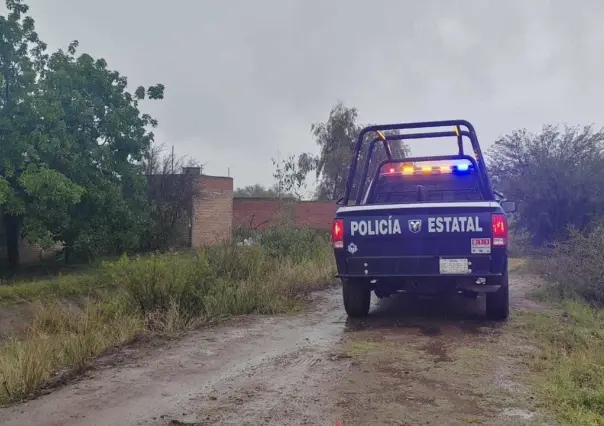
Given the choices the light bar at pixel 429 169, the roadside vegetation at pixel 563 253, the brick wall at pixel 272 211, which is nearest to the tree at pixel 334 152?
the brick wall at pixel 272 211

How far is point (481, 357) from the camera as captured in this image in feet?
17.6

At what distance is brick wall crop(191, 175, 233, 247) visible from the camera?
25062 mm

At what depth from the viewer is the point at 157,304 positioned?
24.9 ft

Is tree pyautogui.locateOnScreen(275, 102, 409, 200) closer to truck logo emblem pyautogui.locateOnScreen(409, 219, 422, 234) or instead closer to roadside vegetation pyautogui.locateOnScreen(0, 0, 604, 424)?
roadside vegetation pyautogui.locateOnScreen(0, 0, 604, 424)

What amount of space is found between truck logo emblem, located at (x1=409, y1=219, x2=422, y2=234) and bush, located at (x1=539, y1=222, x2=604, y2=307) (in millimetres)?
3823

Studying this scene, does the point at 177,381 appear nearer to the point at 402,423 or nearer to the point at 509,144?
the point at 402,423

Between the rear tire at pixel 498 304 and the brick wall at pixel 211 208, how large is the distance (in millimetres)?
18145

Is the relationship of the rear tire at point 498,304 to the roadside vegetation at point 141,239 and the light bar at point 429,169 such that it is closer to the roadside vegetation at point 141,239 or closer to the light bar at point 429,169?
the roadside vegetation at point 141,239

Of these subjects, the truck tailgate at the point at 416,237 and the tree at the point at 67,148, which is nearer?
the truck tailgate at the point at 416,237

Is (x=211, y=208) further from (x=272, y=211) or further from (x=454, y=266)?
(x=454, y=266)

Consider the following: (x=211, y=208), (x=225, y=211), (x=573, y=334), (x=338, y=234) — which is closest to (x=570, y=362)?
(x=573, y=334)

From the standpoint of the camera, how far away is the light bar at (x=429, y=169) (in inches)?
330

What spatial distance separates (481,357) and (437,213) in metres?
1.79

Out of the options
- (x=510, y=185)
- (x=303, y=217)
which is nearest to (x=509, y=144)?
(x=510, y=185)
